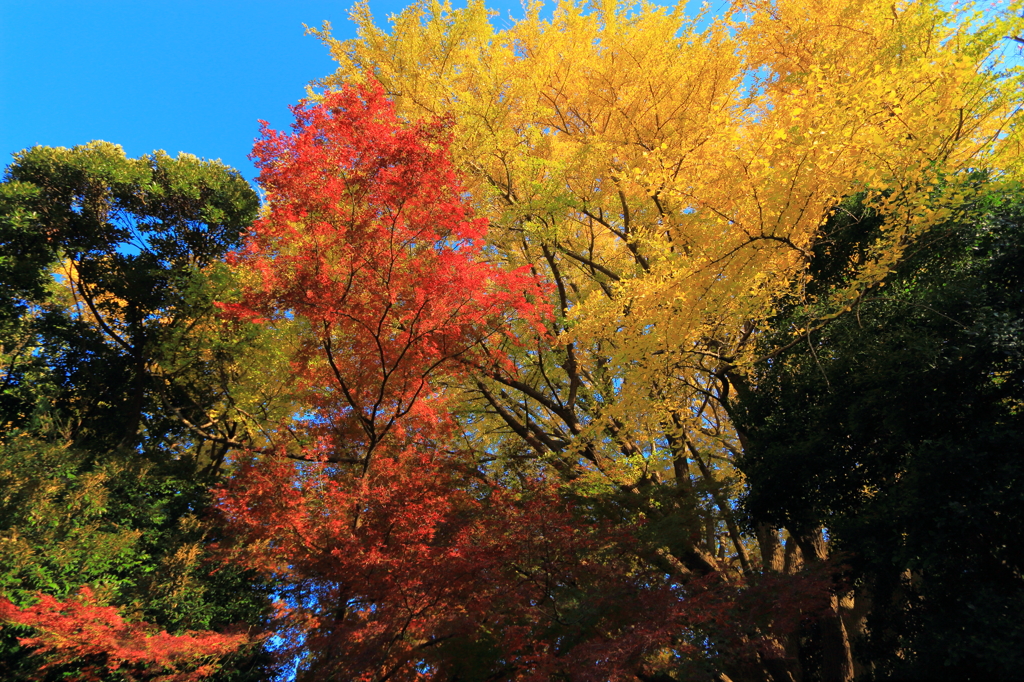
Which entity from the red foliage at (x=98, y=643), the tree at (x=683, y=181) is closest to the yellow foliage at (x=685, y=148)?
the tree at (x=683, y=181)

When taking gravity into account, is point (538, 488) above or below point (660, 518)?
above

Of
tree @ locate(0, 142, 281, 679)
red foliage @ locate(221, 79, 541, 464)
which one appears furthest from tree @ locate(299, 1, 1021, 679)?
tree @ locate(0, 142, 281, 679)

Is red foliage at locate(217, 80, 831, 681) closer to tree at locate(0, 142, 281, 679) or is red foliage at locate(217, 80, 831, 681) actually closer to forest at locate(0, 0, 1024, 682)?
forest at locate(0, 0, 1024, 682)

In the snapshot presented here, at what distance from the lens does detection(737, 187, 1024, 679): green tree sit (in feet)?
12.7

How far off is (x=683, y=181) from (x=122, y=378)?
10.9 m

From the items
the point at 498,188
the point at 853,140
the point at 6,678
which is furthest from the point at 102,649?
the point at 853,140

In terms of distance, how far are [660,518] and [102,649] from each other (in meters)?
6.65

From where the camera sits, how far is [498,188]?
7457mm

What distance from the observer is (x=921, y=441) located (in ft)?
14.6

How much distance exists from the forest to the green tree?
1.1 inches

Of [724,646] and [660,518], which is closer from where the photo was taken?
[724,646]

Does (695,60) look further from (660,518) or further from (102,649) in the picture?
(102,649)

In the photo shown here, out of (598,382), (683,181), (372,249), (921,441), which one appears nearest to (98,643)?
(372,249)

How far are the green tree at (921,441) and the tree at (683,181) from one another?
31 cm
